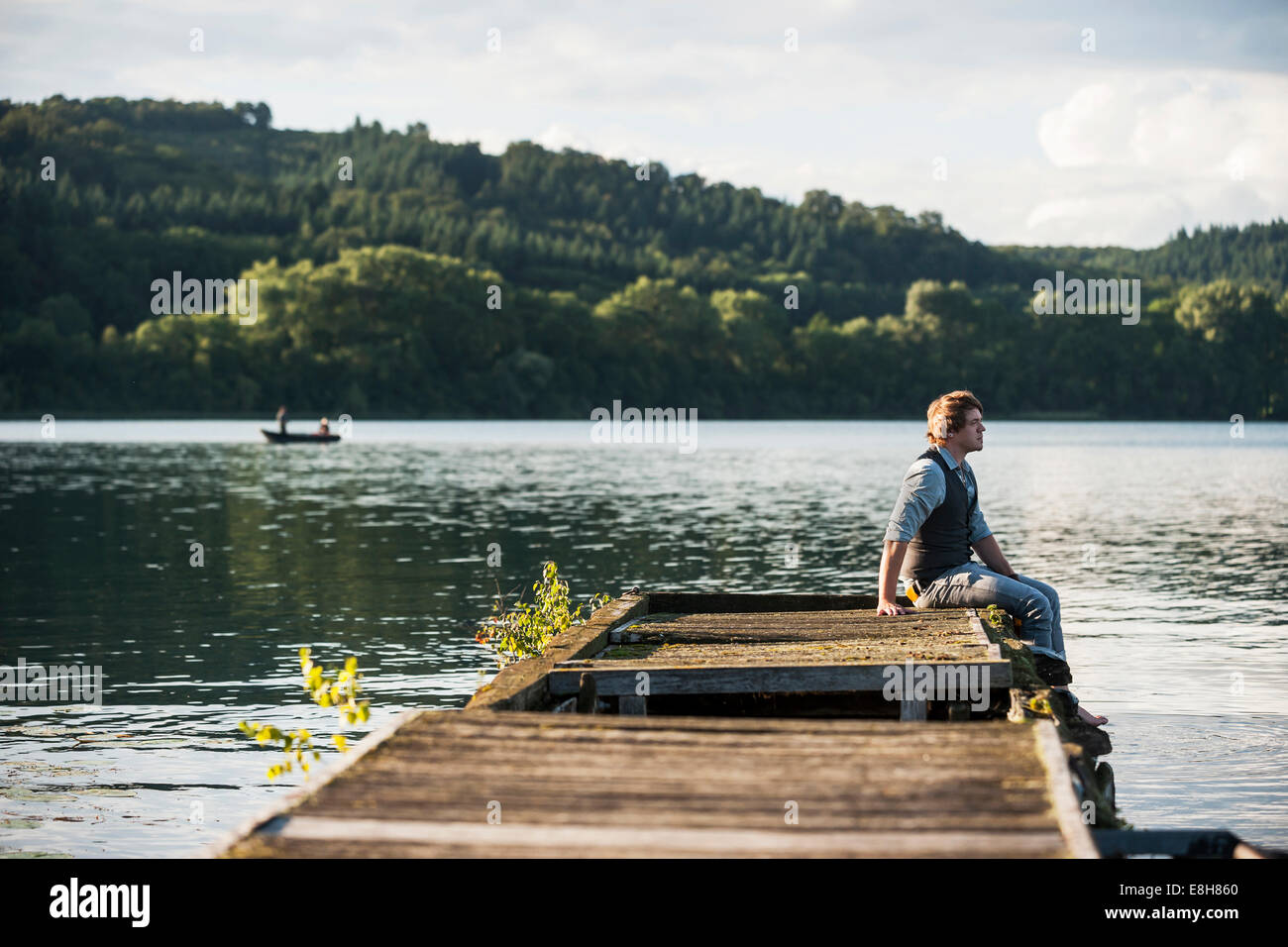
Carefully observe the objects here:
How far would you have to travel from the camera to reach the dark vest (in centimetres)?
997

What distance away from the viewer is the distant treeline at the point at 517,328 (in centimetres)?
12575

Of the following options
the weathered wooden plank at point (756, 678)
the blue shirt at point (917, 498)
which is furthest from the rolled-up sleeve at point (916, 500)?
the weathered wooden plank at point (756, 678)

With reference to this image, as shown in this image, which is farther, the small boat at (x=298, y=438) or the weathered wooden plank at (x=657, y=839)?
the small boat at (x=298, y=438)

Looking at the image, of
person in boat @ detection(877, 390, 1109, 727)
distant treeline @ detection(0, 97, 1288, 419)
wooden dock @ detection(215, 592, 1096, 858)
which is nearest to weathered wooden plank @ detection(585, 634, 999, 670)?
wooden dock @ detection(215, 592, 1096, 858)

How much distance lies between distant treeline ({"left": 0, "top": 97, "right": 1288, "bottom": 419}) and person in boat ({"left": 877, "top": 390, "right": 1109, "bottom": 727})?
117 meters

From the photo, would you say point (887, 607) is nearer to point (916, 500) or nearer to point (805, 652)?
point (916, 500)

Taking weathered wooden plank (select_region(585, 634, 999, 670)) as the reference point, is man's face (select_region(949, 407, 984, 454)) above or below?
above

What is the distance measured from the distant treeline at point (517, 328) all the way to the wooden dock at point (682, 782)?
118889 millimetres

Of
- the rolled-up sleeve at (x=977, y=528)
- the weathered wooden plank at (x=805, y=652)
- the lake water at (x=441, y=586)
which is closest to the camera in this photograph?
the weathered wooden plank at (x=805, y=652)

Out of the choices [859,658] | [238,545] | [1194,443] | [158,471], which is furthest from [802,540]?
[1194,443]

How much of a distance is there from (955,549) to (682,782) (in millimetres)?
5080

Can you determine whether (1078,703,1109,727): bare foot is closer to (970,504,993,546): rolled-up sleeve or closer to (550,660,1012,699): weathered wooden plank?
(970,504,993,546): rolled-up sleeve

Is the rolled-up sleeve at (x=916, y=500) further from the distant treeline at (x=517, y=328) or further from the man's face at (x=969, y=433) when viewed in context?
the distant treeline at (x=517, y=328)

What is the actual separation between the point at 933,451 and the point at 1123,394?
149m
